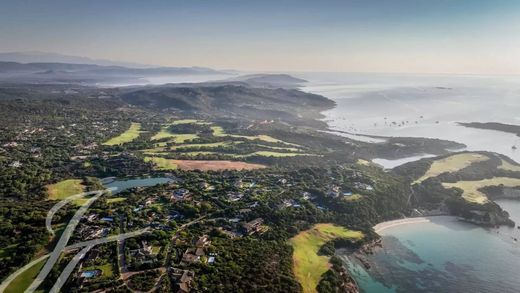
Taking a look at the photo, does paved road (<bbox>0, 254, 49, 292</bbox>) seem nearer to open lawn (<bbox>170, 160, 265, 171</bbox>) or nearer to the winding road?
the winding road

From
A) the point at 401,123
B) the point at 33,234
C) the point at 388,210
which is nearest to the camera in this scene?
the point at 33,234

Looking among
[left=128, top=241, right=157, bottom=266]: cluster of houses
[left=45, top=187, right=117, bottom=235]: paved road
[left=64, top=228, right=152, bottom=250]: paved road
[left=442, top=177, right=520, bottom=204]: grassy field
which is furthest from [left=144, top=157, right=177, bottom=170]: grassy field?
[left=442, top=177, right=520, bottom=204]: grassy field

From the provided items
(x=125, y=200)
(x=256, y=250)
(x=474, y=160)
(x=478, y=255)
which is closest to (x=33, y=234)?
(x=125, y=200)

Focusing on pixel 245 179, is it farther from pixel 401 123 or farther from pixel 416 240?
pixel 401 123

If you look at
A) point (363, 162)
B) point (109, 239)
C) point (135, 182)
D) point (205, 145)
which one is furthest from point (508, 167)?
point (109, 239)

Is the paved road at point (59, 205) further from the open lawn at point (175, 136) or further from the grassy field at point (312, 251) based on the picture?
the open lawn at point (175, 136)

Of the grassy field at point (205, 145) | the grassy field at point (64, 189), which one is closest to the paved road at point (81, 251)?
the grassy field at point (64, 189)

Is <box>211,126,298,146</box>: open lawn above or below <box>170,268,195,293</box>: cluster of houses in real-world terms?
above
